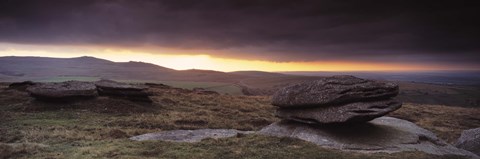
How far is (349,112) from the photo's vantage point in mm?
24188

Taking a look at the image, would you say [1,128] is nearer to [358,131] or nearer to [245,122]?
[245,122]

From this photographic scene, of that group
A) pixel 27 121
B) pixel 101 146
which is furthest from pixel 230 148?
pixel 27 121

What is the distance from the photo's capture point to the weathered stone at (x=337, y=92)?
82.8ft

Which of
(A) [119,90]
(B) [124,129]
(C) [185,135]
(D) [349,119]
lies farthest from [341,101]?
(A) [119,90]

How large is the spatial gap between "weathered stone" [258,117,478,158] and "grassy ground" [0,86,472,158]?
1.68 metres

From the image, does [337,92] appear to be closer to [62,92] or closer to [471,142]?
[471,142]

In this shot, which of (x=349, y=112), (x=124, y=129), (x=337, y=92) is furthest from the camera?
(x=124, y=129)

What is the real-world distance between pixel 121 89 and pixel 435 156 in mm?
33431

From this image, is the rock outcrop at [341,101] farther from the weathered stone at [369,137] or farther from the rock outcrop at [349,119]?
the weathered stone at [369,137]

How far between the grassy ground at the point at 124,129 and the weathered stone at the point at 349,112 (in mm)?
2870

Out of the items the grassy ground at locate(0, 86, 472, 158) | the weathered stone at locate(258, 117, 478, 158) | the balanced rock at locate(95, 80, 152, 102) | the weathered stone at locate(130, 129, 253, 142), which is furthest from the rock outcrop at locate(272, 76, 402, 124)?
the balanced rock at locate(95, 80, 152, 102)

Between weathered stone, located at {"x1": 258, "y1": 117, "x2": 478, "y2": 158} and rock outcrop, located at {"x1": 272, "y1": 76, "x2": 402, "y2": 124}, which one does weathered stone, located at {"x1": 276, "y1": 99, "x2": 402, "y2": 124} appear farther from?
weathered stone, located at {"x1": 258, "y1": 117, "x2": 478, "y2": 158}

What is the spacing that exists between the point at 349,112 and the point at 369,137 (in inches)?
79.4

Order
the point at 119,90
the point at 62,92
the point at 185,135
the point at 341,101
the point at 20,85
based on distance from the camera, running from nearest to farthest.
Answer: the point at 341,101 → the point at 185,135 → the point at 62,92 → the point at 119,90 → the point at 20,85
